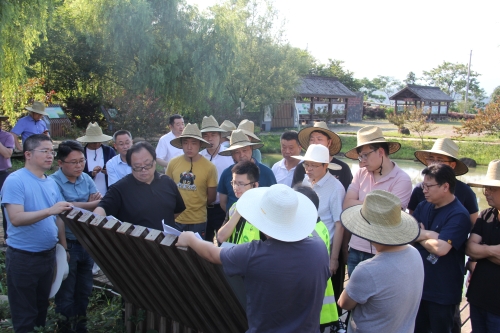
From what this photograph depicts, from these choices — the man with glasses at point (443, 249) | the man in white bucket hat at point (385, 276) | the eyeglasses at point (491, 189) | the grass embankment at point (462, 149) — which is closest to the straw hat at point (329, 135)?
the man with glasses at point (443, 249)

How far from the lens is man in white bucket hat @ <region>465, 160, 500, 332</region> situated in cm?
273

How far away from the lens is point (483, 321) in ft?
9.25

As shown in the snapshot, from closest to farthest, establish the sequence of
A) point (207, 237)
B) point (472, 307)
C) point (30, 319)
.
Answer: point (472, 307) < point (30, 319) < point (207, 237)

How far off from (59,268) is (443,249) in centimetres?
271

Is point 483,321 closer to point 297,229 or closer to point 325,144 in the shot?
point 297,229

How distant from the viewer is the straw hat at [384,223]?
2.22m

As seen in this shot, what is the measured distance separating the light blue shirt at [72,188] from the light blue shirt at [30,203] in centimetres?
29

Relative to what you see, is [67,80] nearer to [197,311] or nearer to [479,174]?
[479,174]

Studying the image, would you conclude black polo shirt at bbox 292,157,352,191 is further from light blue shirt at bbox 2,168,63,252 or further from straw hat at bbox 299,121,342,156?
light blue shirt at bbox 2,168,63,252

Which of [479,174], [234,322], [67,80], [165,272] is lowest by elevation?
[479,174]

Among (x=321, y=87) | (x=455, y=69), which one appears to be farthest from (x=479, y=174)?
(x=455, y=69)

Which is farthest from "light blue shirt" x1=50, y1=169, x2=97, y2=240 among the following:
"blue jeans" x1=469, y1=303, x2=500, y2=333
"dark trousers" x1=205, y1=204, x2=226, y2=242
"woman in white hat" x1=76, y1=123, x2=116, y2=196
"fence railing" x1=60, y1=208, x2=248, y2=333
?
"blue jeans" x1=469, y1=303, x2=500, y2=333

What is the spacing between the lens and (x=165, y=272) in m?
2.59

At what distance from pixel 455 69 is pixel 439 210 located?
69.6 metres
